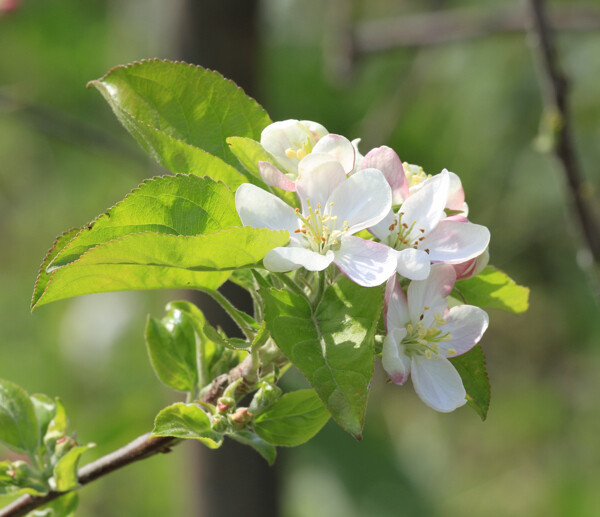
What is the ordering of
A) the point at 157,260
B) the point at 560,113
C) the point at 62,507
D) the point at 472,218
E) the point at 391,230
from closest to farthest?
1. the point at 157,260
2. the point at 391,230
3. the point at 62,507
4. the point at 560,113
5. the point at 472,218

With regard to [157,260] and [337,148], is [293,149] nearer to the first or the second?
[337,148]

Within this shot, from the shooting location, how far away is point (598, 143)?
281cm

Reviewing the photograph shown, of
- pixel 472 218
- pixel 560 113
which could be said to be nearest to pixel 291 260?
pixel 560 113

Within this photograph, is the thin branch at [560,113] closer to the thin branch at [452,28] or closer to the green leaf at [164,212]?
the thin branch at [452,28]

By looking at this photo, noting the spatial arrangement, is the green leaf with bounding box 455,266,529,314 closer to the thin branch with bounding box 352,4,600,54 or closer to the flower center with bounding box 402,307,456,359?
the flower center with bounding box 402,307,456,359

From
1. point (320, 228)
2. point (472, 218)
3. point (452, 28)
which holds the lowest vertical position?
point (472, 218)

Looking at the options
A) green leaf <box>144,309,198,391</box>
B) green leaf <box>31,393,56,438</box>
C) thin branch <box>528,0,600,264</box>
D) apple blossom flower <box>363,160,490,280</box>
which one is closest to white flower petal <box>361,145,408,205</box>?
apple blossom flower <box>363,160,490,280</box>

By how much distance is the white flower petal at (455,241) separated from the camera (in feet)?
1.68

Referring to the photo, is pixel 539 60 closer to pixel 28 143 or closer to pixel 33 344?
pixel 33 344

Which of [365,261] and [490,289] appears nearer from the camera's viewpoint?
[365,261]

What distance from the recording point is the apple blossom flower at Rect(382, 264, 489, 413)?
20.2 inches

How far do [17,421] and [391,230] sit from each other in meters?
0.36

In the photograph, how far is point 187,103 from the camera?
1.98 ft

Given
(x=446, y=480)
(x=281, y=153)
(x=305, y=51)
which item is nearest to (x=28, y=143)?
(x=305, y=51)
